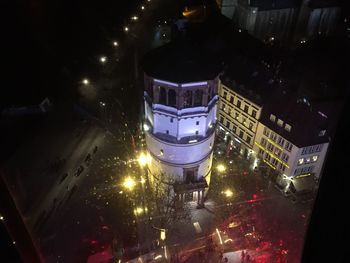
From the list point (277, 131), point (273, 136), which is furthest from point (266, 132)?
point (277, 131)

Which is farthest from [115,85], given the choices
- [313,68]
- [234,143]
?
[313,68]

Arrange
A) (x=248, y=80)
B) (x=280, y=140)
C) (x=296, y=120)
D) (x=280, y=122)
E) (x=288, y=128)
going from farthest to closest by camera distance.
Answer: (x=248, y=80) < (x=280, y=140) < (x=280, y=122) < (x=288, y=128) < (x=296, y=120)

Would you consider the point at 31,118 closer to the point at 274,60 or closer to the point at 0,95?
the point at 0,95

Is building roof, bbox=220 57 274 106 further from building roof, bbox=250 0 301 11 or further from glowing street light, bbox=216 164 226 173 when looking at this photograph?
building roof, bbox=250 0 301 11

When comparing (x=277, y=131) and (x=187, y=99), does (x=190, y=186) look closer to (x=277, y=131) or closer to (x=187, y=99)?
(x=187, y=99)

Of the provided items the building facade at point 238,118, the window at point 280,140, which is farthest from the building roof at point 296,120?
the building facade at point 238,118

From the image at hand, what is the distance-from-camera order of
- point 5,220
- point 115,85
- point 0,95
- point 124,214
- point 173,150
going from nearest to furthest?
point 5,220, point 173,150, point 124,214, point 0,95, point 115,85
